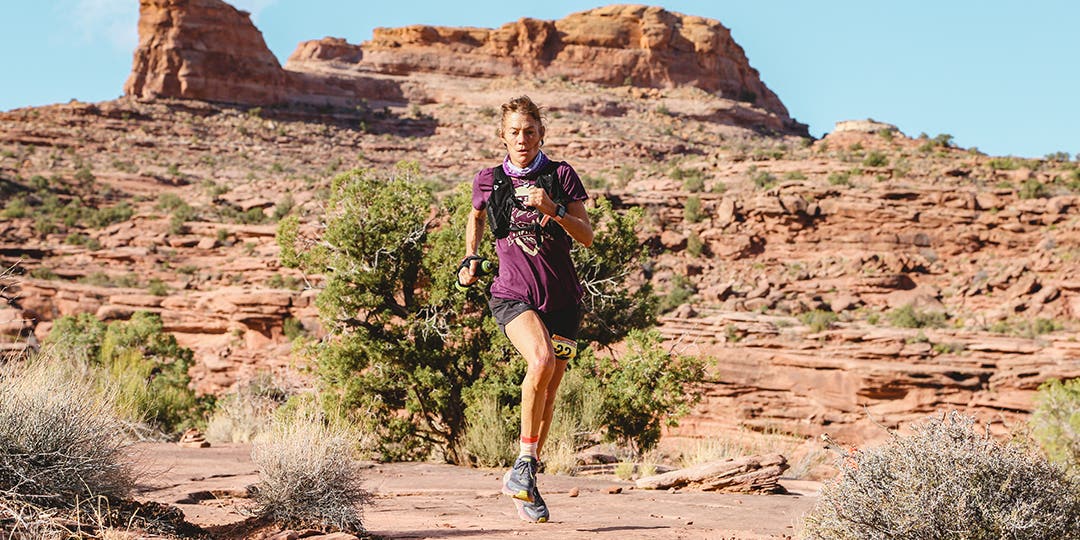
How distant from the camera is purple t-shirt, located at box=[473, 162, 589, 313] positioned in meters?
4.23

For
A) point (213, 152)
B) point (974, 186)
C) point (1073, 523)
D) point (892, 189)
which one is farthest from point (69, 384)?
point (213, 152)

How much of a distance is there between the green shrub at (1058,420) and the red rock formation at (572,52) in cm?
7320

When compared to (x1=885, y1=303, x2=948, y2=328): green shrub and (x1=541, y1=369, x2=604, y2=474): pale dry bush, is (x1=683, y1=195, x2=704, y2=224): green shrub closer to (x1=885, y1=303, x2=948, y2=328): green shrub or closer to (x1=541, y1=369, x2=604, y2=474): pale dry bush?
(x1=885, y1=303, x2=948, y2=328): green shrub

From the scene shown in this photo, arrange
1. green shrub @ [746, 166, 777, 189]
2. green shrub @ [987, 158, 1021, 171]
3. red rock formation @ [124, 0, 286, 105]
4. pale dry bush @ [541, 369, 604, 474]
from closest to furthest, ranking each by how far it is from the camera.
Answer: pale dry bush @ [541, 369, 604, 474] < green shrub @ [746, 166, 777, 189] < green shrub @ [987, 158, 1021, 171] < red rock formation @ [124, 0, 286, 105]

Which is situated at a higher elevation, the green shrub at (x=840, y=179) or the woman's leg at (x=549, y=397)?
the green shrub at (x=840, y=179)

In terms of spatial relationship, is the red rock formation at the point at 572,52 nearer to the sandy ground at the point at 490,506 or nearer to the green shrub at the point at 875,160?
the green shrub at the point at 875,160

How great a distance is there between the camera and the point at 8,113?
2105 inches

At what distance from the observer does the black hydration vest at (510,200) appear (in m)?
4.27

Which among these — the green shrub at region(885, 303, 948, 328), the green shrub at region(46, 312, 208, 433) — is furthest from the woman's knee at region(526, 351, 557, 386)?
the green shrub at region(885, 303, 948, 328)

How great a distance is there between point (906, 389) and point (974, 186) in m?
17.3

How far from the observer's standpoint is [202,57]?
226ft

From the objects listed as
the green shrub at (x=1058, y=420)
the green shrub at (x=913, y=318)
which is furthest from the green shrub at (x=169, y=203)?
the green shrub at (x=1058, y=420)

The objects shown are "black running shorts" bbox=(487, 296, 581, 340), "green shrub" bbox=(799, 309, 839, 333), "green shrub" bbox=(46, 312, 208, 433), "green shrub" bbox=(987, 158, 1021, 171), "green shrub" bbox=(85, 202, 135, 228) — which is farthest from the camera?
"green shrub" bbox=(987, 158, 1021, 171)

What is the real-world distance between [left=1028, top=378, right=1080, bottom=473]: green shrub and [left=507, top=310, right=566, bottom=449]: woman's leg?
455 inches
